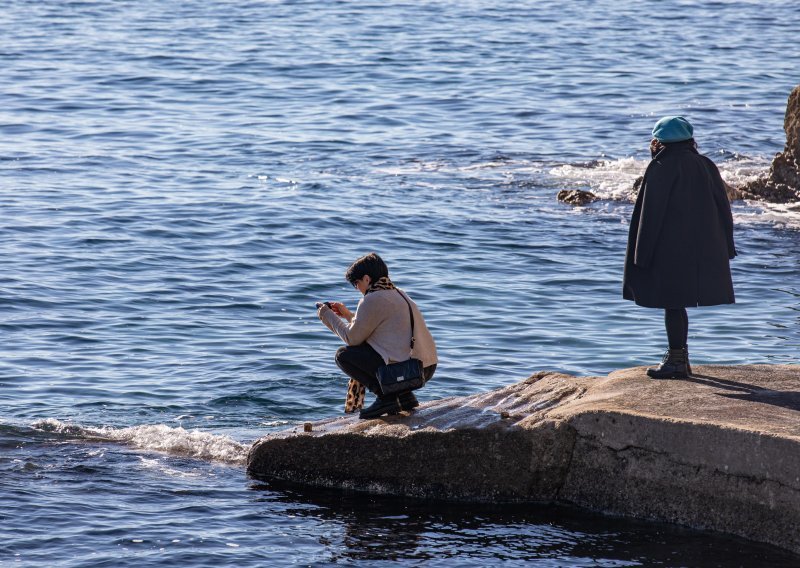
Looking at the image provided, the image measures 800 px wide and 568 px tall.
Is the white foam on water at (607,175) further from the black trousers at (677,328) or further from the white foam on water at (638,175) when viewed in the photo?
the black trousers at (677,328)

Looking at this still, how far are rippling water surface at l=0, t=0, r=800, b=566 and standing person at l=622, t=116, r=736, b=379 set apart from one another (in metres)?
1.92

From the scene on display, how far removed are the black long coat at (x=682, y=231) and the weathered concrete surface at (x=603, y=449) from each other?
0.72m

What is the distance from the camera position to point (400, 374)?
10.0 meters

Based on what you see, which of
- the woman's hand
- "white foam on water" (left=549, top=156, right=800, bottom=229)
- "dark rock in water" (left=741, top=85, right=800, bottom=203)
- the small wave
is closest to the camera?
the woman's hand

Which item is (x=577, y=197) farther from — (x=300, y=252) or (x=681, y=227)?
(x=681, y=227)

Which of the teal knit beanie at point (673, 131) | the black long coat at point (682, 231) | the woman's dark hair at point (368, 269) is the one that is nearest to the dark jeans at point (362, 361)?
the woman's dark hair at point (368, 269)

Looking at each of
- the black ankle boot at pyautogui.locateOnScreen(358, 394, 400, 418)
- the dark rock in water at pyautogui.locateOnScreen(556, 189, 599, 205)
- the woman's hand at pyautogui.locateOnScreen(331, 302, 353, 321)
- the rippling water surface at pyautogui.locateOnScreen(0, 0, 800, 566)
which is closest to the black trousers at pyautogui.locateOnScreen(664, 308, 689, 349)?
the rippling water surface at pyautogui.locateOnScreen(0, 0, 800, 566)

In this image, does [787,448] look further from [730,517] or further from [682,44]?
[682,44]

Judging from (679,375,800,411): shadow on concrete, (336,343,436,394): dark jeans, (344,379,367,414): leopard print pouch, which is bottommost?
(344,379,367,414): leopard print pouch

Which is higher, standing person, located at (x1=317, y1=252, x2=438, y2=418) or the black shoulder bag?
standing person, located at (x1=317, y1=252, x2=438, y2=418)

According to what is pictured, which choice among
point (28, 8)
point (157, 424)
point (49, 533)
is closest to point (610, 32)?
point (28, 8)

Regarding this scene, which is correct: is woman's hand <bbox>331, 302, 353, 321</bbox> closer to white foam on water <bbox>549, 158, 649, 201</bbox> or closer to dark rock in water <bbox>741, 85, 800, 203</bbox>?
white foam on water <bbox>549, 158, 649, 201</bbox>

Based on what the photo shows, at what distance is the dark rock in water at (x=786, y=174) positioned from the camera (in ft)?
70.4

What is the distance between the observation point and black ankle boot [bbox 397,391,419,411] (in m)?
10.3
